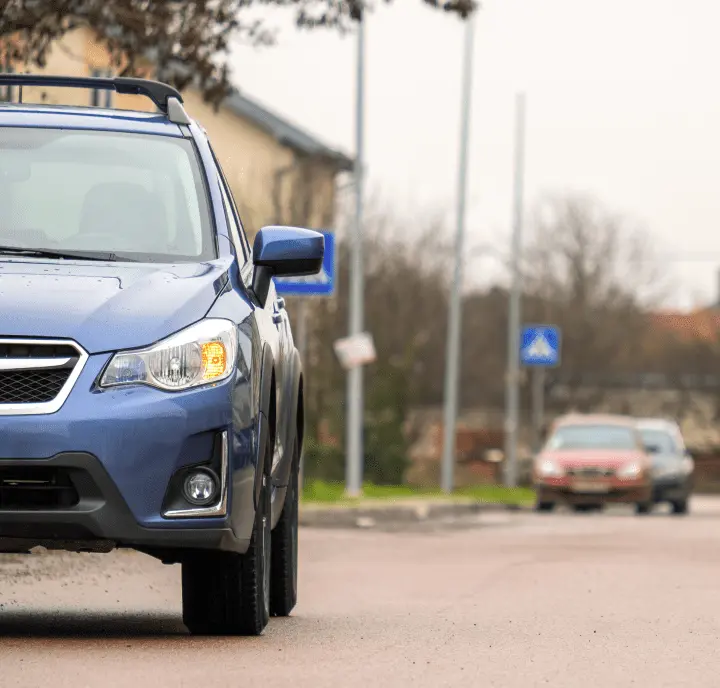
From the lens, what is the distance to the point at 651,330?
8519cm

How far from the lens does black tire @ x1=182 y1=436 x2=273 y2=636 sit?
28.3 feet

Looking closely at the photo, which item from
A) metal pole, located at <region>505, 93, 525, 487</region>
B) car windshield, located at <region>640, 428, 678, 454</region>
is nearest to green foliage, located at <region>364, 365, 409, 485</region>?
metal pole, located at <region>505, 93, 525, 487</region>

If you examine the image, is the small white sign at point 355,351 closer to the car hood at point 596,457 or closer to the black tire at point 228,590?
the car hood at point 596,457

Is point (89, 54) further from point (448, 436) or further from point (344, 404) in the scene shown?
point (344, 404)

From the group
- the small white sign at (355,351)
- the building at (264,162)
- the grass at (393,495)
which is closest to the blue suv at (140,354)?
the grass at (393,495)

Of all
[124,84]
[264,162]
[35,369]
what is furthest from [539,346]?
[35,369]

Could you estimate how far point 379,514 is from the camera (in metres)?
27.6

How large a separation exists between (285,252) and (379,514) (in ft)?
61.5

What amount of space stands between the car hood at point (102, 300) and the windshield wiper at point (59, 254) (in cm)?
8

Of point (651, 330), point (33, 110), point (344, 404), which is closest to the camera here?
point (33, 110)

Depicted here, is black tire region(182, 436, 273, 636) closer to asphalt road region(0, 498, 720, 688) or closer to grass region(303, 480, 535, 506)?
asphalt road region(0, 498, 720, 688)

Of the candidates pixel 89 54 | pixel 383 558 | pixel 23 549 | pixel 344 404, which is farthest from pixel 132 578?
pixel 344 404

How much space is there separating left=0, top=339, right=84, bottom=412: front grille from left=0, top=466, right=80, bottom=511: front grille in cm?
28

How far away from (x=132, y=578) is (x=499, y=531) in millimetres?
10806
